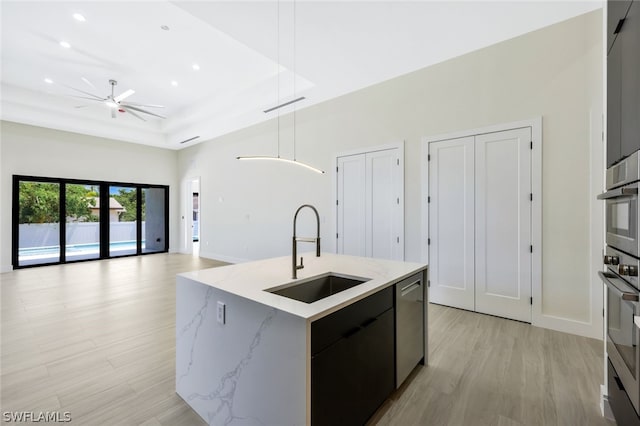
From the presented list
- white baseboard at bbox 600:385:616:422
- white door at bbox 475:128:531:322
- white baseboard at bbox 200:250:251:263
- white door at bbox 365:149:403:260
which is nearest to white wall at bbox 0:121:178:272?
white baseboard at bbox 200:250:251:263

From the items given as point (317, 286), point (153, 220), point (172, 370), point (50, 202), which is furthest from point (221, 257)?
point (317, 286)

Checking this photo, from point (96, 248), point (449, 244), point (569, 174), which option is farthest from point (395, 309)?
point (96, 248)

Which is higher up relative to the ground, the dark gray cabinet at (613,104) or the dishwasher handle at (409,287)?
the dark gray cabinet at (613,104)

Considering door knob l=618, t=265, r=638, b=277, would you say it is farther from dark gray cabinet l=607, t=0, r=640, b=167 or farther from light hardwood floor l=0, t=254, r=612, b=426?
light hardwood floor l=0, t=254, r=612, b=426

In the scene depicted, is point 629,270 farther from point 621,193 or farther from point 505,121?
point 505,121

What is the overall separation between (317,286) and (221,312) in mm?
706

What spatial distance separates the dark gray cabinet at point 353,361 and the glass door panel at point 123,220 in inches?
324

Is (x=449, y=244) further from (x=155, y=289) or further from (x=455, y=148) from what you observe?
(x=155, y=289)

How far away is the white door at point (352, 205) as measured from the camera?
15.2 ft

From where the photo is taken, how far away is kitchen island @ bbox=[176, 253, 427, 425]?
1.24 metres

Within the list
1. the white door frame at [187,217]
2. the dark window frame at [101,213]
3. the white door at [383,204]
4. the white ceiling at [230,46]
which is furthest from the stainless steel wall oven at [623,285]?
the dark window frame at [101,213]

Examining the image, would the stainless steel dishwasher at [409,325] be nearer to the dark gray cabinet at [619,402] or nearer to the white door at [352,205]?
the dark gray cabinet at [619,402]

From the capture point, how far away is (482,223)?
3482mm

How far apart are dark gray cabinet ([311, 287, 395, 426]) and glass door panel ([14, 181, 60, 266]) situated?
8.14m
